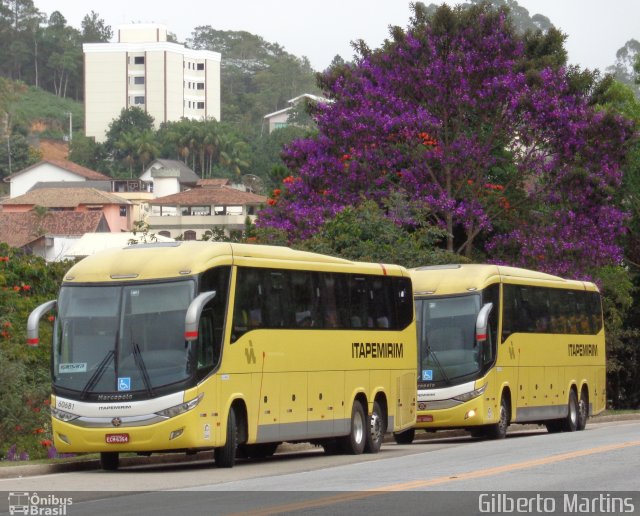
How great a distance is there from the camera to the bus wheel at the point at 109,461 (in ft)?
66.4

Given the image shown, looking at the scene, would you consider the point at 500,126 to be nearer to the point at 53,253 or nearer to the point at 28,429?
the point at 28,429

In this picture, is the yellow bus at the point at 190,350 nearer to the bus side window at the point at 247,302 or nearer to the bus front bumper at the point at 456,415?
the bus side window at the point at 247,302

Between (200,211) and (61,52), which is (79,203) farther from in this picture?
(61,52)

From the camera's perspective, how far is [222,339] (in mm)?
20125

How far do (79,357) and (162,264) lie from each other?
5.56 ft

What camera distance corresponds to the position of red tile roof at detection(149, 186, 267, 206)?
115m

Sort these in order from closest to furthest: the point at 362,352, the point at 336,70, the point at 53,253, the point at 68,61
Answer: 1. the point at 362,352
2. the point at 336,70
3. the point at 53,253
4. the point at 68,61

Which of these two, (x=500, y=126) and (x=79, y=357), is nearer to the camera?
(x=79, y=357)

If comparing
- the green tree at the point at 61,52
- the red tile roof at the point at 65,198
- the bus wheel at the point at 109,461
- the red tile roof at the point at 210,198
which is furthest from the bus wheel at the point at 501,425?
the green tree at the point at 61,52

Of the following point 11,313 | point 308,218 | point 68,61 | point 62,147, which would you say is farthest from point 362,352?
point 68,61

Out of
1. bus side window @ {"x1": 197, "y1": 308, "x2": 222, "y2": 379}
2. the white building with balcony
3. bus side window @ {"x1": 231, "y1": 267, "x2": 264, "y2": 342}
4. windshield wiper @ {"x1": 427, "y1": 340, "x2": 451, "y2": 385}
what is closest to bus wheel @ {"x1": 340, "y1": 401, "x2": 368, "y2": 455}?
bus side window @ {"x1": 231, "y1": 267, "x2": 264, "y2": 342}

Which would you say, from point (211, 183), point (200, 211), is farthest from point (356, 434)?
point (211, 183)

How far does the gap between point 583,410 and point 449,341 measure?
27.0 ft

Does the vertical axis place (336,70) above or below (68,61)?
below
